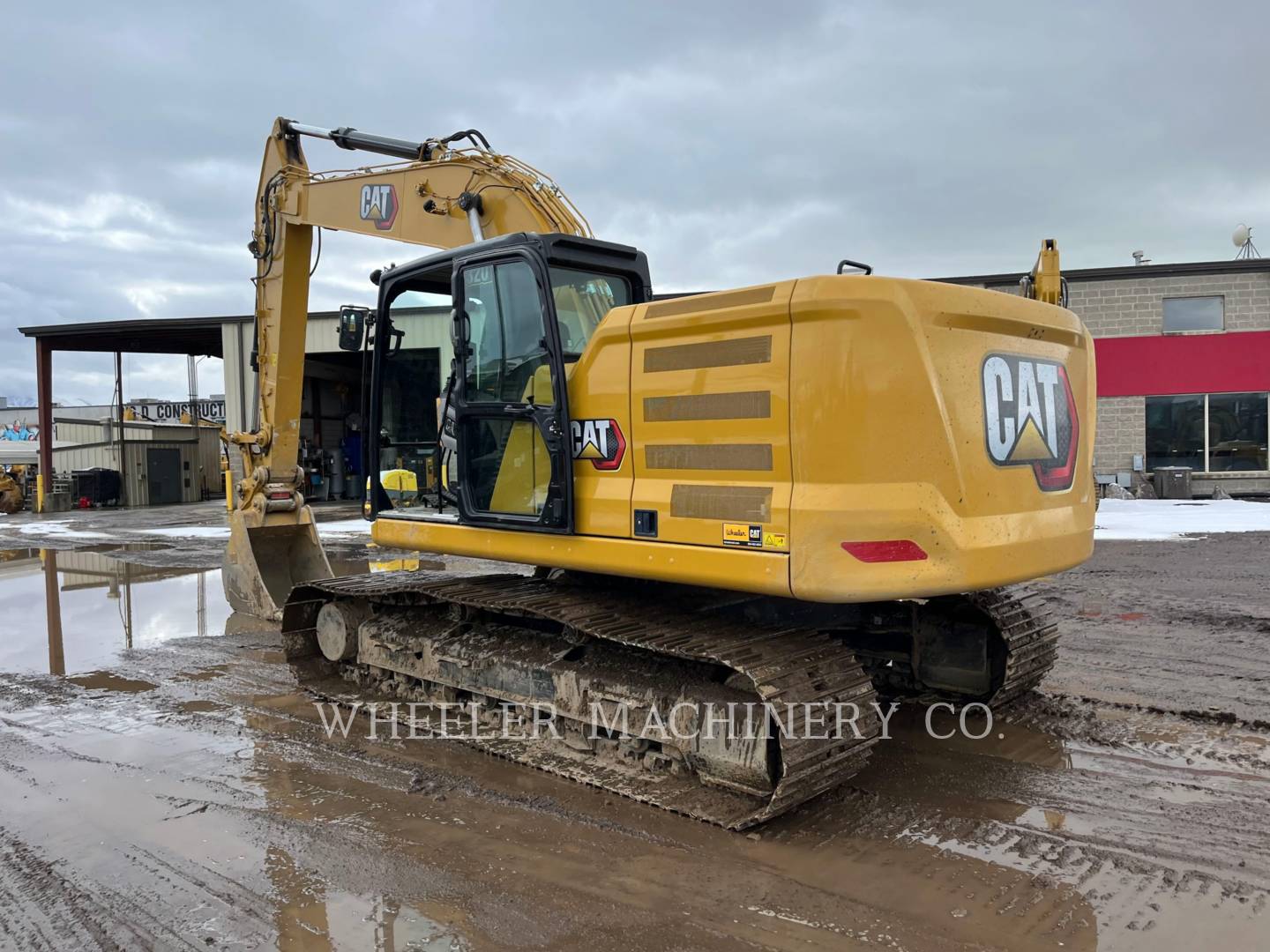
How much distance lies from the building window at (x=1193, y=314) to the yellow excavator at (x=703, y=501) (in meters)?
16.8

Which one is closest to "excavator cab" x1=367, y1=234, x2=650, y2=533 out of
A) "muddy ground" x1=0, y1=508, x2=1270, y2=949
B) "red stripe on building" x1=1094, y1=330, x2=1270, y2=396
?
"muddy ground" x1=0, y1=508, x2=1270, y2=949

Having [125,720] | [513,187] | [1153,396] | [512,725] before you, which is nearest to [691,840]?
[512,725]

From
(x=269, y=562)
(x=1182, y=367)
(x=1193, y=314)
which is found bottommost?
(x=269, y=562)

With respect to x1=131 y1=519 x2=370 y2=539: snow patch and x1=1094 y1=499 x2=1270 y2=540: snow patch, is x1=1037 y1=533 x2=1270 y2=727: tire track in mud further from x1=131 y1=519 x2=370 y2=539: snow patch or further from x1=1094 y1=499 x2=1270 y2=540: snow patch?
x1=131 y1=519 x2=370 y2=539: snow patch

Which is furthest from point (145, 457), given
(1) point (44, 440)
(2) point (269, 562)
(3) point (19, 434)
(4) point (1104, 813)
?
(3) point (19, 434)

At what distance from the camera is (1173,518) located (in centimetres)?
1462

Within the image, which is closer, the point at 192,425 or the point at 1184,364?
the point at 1184,364

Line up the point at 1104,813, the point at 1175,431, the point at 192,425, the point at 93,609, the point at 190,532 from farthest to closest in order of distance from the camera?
the point at 192,425 < the point at 1175,431 < the point at 190,532 < the point at 93,609 < the point at 1104,813

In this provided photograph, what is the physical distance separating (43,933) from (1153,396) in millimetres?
20883

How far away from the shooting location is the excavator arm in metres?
6.13

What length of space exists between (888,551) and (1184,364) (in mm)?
18881

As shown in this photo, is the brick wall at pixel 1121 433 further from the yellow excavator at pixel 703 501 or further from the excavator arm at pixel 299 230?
the excavator arm at pixel 299 230

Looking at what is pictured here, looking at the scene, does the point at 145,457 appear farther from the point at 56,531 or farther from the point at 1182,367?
the point at 1182,367

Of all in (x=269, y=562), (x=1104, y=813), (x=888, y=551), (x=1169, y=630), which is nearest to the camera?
(x=888, y=551)
